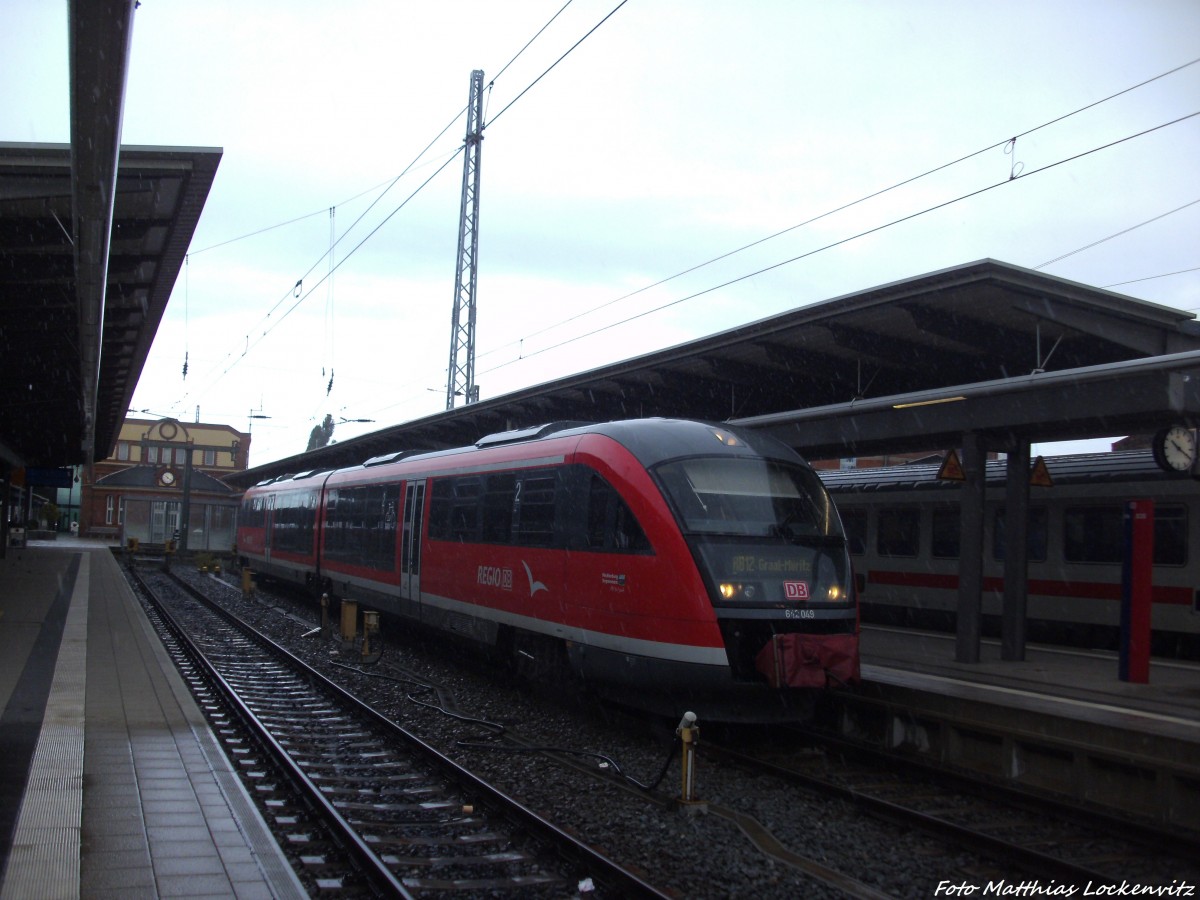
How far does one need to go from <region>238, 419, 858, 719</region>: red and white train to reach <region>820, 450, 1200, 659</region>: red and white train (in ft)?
15.3

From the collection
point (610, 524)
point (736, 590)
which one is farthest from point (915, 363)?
point (736, 590)

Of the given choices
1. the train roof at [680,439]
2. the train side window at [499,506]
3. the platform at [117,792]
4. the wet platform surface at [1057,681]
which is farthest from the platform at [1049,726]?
the platform at [117,792]

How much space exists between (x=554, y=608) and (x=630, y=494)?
1730 mm

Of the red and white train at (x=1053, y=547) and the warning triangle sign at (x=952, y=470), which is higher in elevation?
the warning triangle sign at (x=952, y=470)

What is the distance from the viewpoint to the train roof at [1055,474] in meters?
14.3

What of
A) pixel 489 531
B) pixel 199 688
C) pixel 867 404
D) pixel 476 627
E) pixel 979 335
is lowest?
pixel 199 688

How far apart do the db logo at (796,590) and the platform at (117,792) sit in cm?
452

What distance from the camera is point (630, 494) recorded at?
9.14 metres

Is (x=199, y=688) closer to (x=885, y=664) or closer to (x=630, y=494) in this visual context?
(x=630, y=494)

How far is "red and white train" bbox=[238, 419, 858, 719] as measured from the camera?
8.38 m

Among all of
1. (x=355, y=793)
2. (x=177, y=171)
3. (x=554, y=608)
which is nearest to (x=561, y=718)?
(x=554, y=608)

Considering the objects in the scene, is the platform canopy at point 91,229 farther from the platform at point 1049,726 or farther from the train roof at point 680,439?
the platform at point 1049,726

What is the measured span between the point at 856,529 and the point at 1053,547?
4.36 metres

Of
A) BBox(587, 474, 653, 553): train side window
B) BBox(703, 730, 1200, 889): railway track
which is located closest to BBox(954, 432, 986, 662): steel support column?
BBox(703, 730, 1200, 889): railway track
